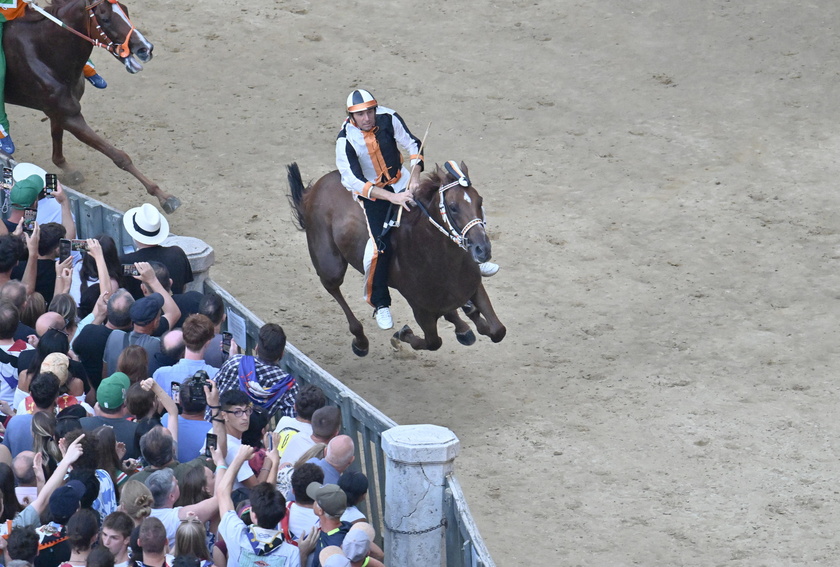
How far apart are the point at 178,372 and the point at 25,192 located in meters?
3.00

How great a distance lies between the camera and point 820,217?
12602mm

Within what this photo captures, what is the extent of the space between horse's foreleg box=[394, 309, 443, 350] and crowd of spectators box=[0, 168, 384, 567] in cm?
238

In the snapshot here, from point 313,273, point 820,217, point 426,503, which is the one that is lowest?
point 313,273

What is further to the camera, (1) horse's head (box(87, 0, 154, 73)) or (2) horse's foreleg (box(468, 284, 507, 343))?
(1) horse's head (box(87, 0, 154, 73))

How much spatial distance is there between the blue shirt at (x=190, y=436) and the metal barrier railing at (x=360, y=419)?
847mm

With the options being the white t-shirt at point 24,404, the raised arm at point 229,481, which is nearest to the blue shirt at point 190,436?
the white t-shirt at point 24,404

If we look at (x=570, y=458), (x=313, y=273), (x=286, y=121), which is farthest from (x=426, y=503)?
(x=286, y=121)

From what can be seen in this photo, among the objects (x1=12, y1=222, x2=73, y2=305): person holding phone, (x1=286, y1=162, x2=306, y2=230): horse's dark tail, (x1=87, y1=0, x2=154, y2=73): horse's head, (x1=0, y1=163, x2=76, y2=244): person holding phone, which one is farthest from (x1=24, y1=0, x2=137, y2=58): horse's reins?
(x1=12, y1=222, x2=73, y2=305): person holding phone

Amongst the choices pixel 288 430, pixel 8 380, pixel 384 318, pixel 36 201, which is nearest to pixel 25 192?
pixel 36 201

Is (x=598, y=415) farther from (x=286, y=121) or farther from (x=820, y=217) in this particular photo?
(x=286, y=121)

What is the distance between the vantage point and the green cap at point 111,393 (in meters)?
6.50

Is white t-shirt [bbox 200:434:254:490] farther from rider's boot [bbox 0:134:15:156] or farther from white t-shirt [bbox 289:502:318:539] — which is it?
rider's boot [bbox 0:134:15:156]

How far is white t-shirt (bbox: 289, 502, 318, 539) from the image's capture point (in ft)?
19.6

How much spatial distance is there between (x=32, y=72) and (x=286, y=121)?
347 cm
